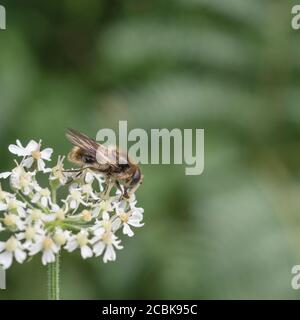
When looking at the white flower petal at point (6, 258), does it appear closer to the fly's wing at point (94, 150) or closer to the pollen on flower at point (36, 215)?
the pollen on flower at point (36, 215)

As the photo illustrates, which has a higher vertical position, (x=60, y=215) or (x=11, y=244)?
(x=60, y=215)

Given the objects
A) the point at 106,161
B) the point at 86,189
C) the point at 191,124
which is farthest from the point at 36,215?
the point at 191,124

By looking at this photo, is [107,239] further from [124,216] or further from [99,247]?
[124,216]

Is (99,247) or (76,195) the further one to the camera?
(76,195)

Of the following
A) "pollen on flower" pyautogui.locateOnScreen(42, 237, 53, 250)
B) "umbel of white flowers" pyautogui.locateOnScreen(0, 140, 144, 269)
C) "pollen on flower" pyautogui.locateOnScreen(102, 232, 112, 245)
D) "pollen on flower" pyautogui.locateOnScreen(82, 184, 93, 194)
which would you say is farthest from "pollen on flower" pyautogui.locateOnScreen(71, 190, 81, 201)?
"pollen on flower" pyautogui.locateOnScreen(42, 237, 53, 250)

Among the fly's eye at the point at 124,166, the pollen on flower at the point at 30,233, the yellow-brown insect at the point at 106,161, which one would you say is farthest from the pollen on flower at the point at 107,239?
the fly's eye at the point at 124,166

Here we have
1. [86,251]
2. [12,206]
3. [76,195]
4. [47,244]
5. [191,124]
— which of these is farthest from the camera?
[191,124]
